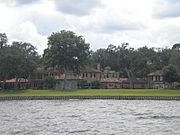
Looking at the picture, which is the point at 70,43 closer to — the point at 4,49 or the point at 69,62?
the point at 69,62

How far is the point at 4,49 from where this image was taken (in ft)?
501

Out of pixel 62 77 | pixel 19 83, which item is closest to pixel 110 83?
pixel 62 77

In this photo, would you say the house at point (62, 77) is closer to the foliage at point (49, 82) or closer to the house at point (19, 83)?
the foliage at point (49, 82)

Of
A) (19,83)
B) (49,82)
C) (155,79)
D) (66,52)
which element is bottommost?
(19,83)

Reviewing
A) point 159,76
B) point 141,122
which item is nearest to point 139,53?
point 159,76

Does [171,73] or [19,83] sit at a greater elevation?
[171,73]

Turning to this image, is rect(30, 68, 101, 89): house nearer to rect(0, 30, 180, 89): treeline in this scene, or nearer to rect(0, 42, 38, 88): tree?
rect(0, 30, 180, 89): treeline

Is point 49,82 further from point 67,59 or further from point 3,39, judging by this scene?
point 3,39

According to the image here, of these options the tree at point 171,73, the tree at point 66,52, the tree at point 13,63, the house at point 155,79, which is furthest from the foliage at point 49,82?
the tree at point 171,73

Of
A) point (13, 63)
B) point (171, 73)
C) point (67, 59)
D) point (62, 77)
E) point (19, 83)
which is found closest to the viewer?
point (13, 63)

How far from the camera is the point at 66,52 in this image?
161875mm

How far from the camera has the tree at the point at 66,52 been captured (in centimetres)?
16088

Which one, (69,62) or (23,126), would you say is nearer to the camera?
(23,126)

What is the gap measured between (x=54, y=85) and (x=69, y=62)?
43.3 ft
